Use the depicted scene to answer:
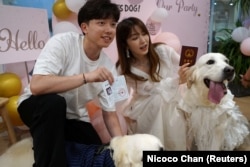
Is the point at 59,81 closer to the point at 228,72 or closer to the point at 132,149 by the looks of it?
the point at 132,149

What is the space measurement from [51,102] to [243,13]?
3.85 metres

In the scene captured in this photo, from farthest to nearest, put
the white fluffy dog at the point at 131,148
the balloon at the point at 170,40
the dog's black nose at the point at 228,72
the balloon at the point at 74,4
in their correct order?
the balloon at the point at 170,40
the balloon at the point at 74,4
the dog's black nose at the point at 228,72
the white fluffy dog at the point at 131,148

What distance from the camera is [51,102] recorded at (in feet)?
4.69

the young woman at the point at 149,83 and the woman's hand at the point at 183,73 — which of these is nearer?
the woman's hand at the point at 183,73

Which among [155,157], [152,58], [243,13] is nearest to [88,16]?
[152,58]

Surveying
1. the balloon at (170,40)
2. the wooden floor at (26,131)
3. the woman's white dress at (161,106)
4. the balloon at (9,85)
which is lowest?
the wooden floor at (26,131)

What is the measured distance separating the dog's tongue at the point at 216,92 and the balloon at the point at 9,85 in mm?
1414

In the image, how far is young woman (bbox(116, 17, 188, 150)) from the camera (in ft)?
7.07

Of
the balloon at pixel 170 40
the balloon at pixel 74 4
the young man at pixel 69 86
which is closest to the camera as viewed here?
the young man at pixel 69 86

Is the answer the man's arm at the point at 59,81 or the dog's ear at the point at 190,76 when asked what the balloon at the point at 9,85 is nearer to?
the man's arm at the point at 59,81

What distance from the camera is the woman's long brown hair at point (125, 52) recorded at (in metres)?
2.16

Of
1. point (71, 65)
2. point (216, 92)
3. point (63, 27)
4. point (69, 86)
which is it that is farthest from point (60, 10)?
point (216, 92)

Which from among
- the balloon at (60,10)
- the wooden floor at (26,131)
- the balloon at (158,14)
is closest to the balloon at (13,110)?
the wooden floor at (26,131)

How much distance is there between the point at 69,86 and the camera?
1.50 meters
